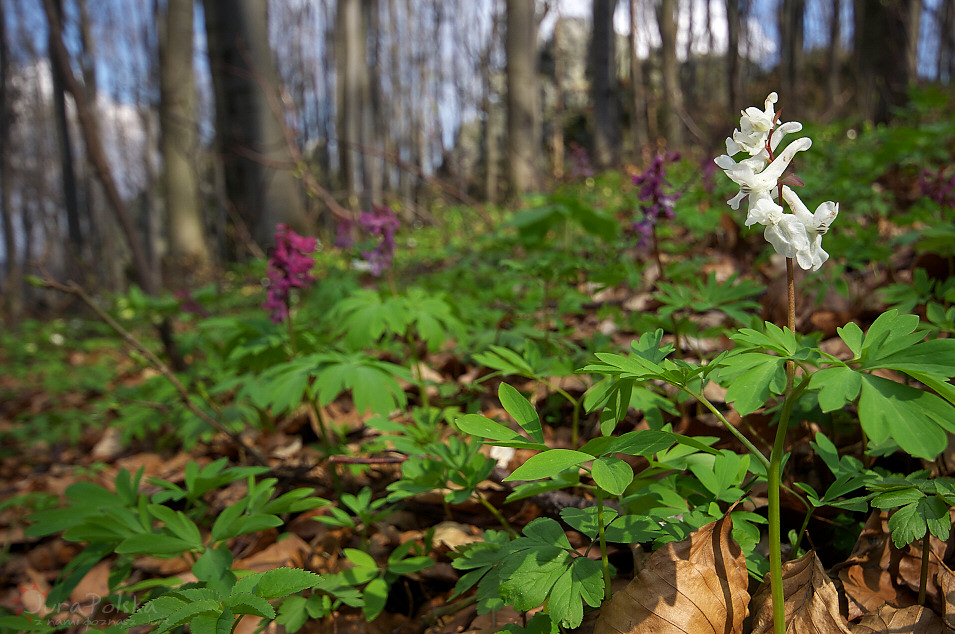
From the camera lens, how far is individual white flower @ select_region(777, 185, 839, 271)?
89cm

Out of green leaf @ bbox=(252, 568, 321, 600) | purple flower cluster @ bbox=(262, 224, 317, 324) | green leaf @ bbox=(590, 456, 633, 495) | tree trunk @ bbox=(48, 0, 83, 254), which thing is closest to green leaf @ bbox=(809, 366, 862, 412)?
green leaf @ bbox=(590, 456, 633, 495)

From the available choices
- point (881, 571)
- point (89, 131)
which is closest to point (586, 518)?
point (881, 571)

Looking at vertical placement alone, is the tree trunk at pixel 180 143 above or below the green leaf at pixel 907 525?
above

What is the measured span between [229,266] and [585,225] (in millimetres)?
7216

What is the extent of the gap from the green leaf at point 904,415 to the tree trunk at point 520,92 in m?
6.89

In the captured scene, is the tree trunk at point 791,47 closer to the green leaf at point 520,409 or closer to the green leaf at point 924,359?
the green leaf at point 924,359

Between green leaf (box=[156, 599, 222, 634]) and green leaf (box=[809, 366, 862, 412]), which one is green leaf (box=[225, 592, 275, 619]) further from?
green leaf (box=[809, 366, 862, 412])

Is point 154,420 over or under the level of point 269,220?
under

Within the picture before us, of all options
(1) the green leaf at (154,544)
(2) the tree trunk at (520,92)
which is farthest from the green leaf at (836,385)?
(2) the tree trunk at (520,92)

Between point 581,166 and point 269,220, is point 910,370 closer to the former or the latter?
point 581,166

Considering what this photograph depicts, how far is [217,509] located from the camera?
2232mm

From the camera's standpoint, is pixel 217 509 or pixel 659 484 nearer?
pixel 659 484

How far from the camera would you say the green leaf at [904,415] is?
0.72 metres

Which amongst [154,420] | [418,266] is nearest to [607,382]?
[154,420]
